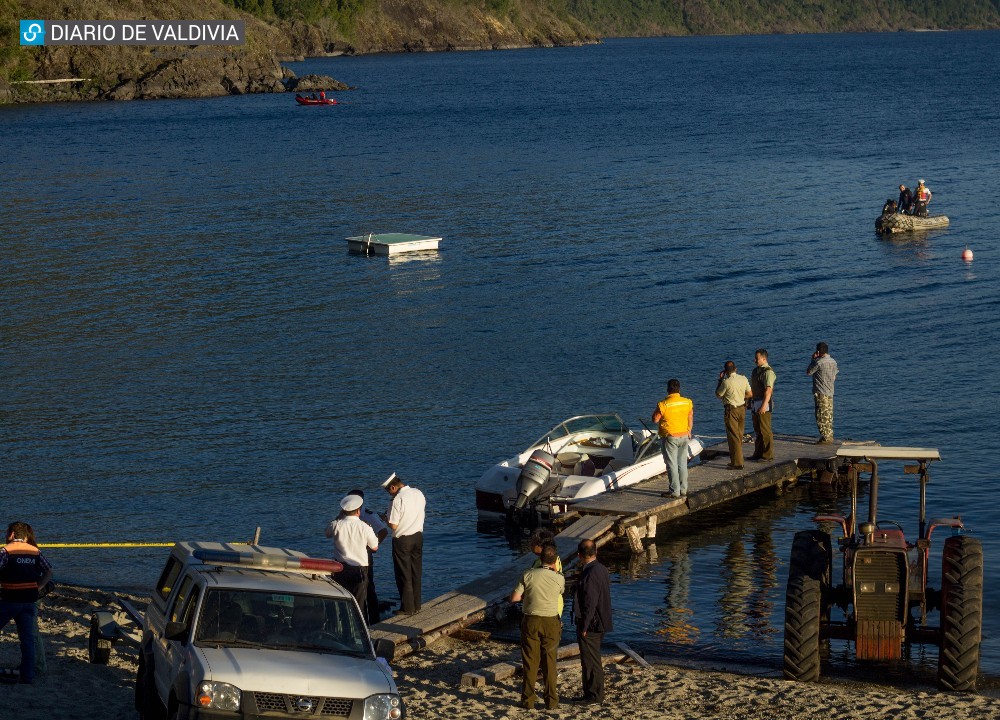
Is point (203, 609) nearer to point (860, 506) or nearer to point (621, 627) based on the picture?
point (621, 627)

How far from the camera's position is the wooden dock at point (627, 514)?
57.2 ft

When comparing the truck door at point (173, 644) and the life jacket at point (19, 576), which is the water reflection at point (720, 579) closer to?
the truck door at point (173, 644)

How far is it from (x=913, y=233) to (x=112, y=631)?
47.5 metres

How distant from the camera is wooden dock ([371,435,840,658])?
17438mm

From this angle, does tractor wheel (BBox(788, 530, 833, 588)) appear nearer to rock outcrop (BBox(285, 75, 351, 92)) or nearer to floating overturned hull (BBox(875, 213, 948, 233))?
floating overturned hull (BBox(875, 213, 948, 233))

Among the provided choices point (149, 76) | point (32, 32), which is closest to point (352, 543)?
point (32, 32)

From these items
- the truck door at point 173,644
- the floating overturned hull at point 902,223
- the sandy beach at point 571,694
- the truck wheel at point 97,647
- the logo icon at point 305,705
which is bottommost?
the sandy beach at point 571,694

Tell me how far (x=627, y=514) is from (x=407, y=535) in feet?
20.7

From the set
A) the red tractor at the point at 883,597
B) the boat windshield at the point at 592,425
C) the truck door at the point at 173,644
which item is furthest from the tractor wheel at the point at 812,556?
the boat windshield at the point at 592,425

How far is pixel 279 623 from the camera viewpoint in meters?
12.7

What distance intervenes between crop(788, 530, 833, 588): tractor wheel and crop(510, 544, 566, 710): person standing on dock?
9.39ft

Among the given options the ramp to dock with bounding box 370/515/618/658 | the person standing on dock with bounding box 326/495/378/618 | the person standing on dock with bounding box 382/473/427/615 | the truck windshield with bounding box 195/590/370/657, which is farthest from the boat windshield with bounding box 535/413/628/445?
the truck windshield with bounding box 195/590/370/657

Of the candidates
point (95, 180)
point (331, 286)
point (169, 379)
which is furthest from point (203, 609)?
point (95, 180)

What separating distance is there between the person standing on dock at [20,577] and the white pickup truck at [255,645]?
1.29m
